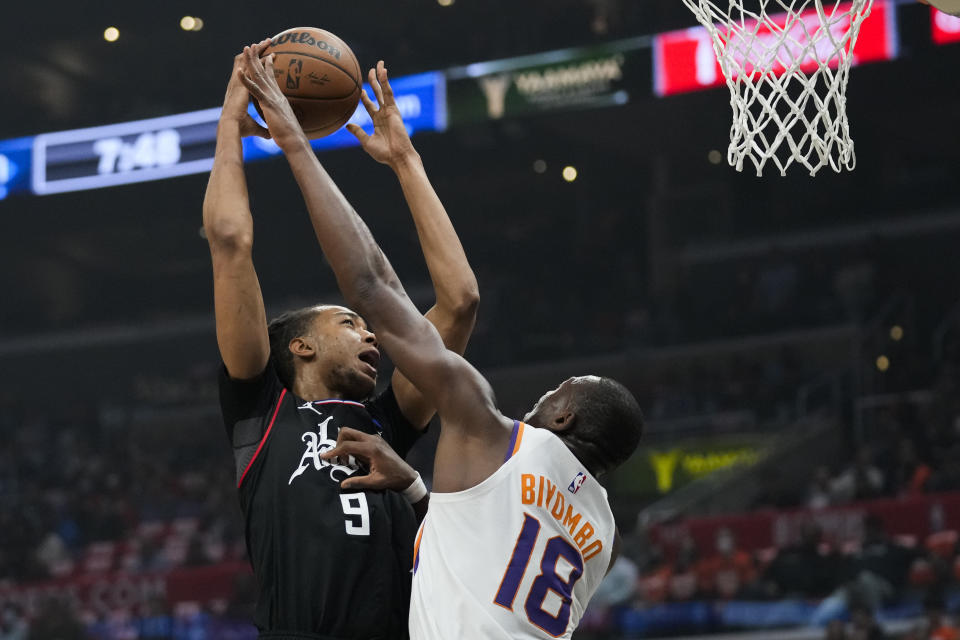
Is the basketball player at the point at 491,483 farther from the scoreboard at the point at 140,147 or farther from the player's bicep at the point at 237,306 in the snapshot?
the scoreboard at the point at 140,147

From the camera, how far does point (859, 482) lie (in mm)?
10305

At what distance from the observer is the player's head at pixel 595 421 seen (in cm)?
260

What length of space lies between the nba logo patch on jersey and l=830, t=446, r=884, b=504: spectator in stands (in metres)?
8.13

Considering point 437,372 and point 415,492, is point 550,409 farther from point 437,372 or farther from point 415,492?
point 415,492

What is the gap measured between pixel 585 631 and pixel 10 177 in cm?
812

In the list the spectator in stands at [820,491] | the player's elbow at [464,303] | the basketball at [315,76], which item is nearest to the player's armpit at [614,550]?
the player's elbow at [464,303]

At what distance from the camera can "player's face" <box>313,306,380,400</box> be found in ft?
10.2

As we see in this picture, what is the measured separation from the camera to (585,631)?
968cm

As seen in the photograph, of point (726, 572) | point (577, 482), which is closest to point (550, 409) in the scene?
point (577, 482)

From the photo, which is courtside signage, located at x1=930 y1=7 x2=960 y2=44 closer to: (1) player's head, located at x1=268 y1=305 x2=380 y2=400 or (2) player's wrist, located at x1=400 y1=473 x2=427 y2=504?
(1) player's head, located at x1=268 y1=305 x2=380 y2=400

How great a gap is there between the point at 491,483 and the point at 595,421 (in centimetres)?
29

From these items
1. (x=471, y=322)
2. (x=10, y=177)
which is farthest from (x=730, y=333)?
(x=471, y=322)

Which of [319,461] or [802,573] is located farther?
[802,573]

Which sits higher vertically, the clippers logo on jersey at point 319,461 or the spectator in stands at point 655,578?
the clippers logo on jersey at point 319,461
